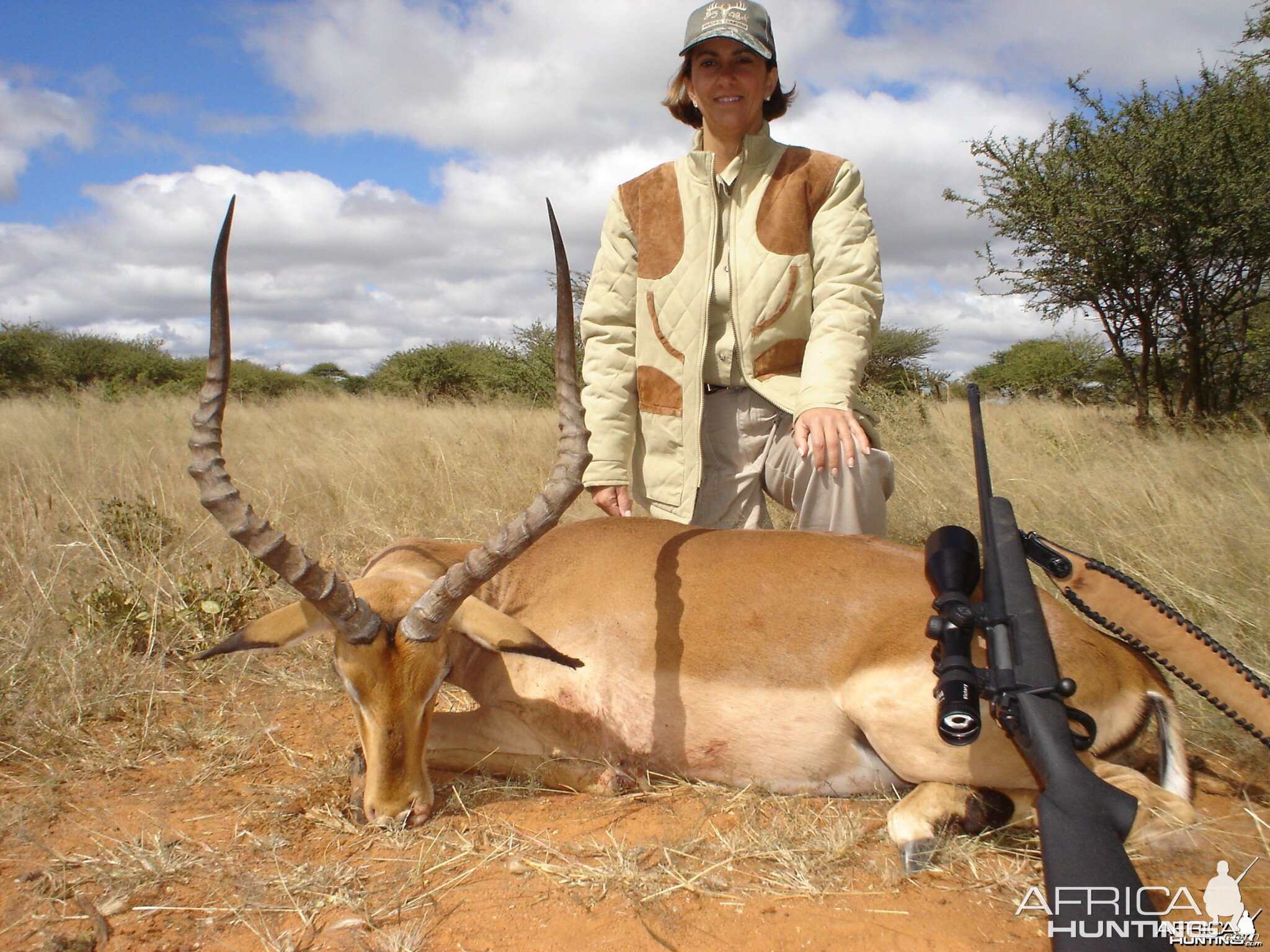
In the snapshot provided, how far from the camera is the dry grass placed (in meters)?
2.51

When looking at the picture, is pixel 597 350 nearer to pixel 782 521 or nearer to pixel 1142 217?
pixel 782 521

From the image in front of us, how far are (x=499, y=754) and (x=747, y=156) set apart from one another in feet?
9.39

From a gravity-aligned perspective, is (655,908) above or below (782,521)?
below

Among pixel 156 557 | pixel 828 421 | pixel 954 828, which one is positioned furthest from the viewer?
pixel 156 557

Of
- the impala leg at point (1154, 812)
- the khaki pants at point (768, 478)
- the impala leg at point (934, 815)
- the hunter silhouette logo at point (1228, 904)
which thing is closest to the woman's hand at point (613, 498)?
the khaki pants at point (768, 478)

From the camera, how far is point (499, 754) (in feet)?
10.6

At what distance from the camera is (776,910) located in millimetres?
2314

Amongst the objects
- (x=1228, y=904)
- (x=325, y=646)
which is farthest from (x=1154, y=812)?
(x=325, y=646)

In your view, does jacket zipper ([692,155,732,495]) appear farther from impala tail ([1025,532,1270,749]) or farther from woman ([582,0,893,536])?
impala tail ([1025,532,1270,749])

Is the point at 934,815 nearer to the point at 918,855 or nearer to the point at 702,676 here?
the point at 918,855

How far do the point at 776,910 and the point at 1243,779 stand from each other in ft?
6.04

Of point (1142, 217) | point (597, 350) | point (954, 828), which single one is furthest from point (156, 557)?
point (1142, 217)

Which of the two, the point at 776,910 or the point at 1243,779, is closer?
the point at 776,910

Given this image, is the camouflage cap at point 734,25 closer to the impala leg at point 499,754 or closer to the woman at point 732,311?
the woman at point 732,311
